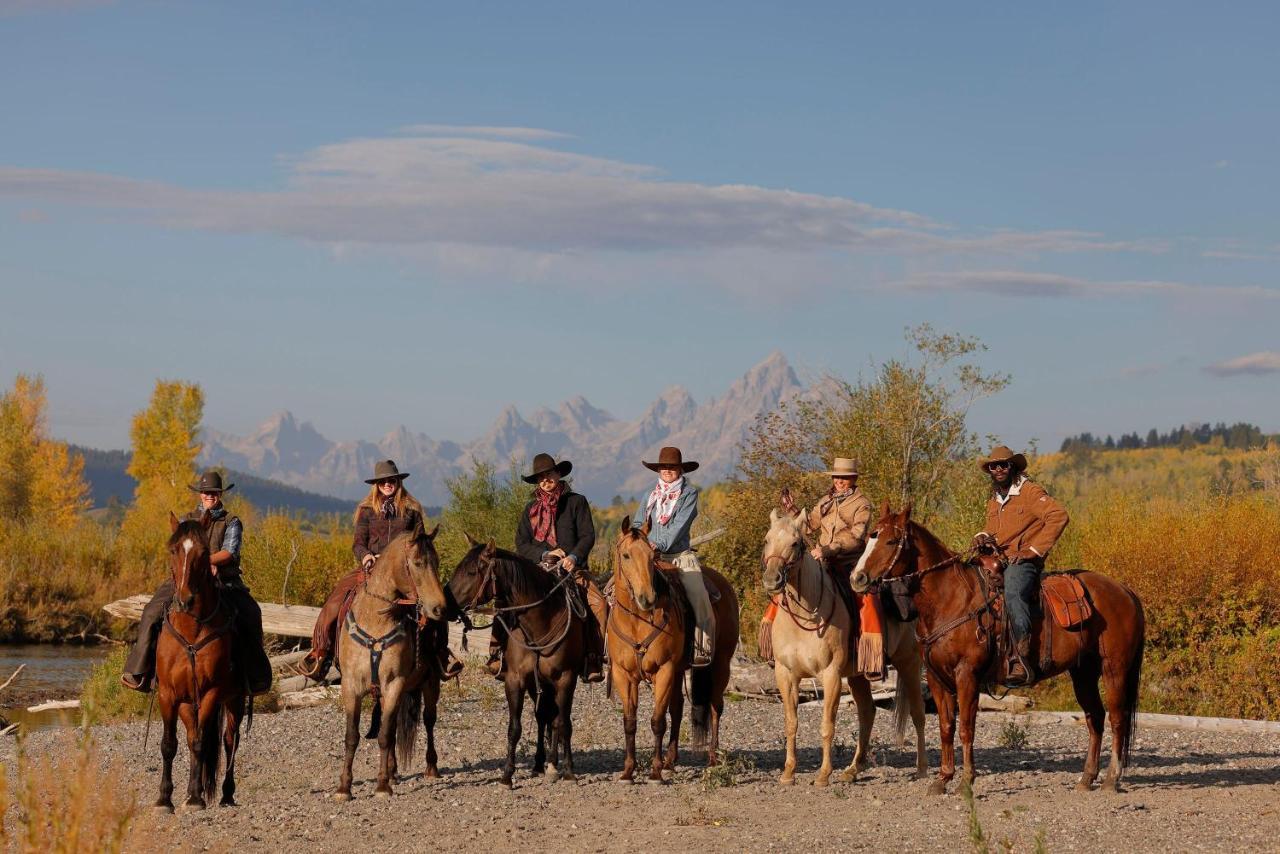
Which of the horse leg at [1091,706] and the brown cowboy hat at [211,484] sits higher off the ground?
the brown cowboy hat at [211,484]

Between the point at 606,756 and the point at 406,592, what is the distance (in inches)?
159

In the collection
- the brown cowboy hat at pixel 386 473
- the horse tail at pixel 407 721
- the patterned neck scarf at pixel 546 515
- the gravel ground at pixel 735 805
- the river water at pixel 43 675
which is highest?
the brown cowboy hat at pixel 386 473

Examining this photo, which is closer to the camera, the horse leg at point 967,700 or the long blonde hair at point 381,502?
the horse leg at point 967,700

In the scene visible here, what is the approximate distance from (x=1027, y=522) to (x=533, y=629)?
4431 mm

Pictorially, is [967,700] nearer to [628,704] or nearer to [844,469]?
[844,469]

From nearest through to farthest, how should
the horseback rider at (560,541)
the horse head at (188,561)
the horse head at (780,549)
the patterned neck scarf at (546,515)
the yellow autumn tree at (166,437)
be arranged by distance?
the horse head at (188,561) → the horse head at (780,549) → the horseback rider at (560,541) → the patterned neck scarf at (546,515) → the yellow autumn tree at (166,437)

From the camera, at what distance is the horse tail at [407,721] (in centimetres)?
1220

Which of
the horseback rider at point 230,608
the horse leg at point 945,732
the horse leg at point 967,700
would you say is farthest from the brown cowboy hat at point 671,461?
the horseback rider at point 230,608

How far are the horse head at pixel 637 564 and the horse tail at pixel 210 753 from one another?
3496 mm

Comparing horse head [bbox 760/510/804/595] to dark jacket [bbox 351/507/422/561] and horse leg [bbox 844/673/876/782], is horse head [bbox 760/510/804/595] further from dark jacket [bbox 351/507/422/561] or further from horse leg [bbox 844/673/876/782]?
dark jacket [bbox 351/507/422/561]

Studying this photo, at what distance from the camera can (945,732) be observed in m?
11.7

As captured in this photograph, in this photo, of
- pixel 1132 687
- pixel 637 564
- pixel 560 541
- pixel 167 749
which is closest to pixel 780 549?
pixel 637 564

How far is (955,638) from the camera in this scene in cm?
1171

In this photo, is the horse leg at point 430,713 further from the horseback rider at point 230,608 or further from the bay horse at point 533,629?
the horseback rider at point 230,608
